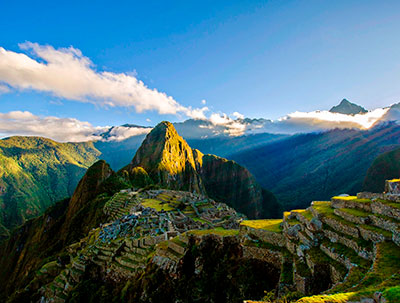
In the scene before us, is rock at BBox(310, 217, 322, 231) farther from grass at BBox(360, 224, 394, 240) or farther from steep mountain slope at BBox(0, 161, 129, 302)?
steep mountain slope at BBox(0, 161, 129, 302)

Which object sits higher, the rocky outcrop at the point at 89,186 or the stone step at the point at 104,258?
the stone step at the point at 104,258

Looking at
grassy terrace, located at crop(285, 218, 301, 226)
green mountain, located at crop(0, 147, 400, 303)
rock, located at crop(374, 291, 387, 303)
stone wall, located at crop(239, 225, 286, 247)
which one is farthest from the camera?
grassy terrace, located at crop(285, 218, 301, 226)

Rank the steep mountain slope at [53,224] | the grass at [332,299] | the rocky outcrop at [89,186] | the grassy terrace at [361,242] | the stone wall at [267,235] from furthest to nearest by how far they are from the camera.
Answer: the rocky outcrop at [89,186], the steep mountain slope at [53,224], the stone wall at [267,235], the grassy terrace at [361,242], the grass at [332,299]

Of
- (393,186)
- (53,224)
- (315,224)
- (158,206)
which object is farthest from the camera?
(53,224)

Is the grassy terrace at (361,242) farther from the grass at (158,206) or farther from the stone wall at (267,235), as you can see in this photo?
the grass at (158,206)

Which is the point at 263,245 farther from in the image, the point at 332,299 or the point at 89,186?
the point at 89,186

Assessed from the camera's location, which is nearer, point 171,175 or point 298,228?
point 298,228

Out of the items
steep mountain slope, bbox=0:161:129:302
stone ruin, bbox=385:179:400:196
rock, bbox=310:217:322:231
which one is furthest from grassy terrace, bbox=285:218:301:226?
steep mountain slope, bbox=0:161:129:302

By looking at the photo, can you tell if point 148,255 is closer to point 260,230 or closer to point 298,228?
point 260,230

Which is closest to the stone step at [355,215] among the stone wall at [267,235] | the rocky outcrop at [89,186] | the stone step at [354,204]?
the stone step at [354,204]

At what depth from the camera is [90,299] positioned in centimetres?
2375

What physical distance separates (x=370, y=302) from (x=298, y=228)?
10.1m

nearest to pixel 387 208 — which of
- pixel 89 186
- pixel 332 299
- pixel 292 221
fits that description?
pixel 292 221

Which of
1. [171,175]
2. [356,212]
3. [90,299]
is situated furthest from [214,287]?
[171,175]
